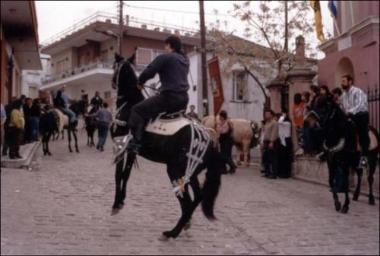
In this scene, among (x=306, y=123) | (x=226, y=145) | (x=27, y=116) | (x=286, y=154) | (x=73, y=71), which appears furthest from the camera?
(x=286, y=154)

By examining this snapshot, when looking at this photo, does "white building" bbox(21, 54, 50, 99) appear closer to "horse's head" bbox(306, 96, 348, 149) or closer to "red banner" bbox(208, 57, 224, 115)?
"red banner" bbox(208, 57, 224, 115)

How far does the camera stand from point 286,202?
78.7ft

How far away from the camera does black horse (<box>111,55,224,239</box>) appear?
2357 mm

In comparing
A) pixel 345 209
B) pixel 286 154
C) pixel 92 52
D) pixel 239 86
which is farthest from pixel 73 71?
pixel 345 209

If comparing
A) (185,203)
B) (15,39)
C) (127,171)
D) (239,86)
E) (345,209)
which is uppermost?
(15,39)

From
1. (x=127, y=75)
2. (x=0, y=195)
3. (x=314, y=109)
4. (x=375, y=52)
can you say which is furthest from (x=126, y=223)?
(x=127, y=75)

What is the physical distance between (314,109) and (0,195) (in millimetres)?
19895

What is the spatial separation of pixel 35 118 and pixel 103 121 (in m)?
0.42

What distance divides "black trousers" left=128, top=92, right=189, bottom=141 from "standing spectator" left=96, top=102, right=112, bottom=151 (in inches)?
15.1

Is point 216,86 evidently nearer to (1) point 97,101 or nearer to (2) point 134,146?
(1) point 97,101

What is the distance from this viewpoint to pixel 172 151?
233cm

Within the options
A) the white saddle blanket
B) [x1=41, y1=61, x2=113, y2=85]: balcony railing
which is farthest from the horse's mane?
[x1=41, y1=61, x2=113, y2=85]: balcony railing

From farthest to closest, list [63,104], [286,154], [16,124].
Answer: [286,154]
[63,104]
[16,124]

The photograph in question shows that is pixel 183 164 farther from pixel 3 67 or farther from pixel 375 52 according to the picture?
pixel 375 52
